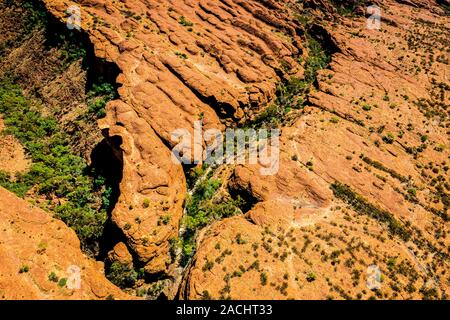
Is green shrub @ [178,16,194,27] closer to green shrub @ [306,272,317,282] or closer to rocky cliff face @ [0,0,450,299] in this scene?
rocky cliff face @ [0,0,450,299]

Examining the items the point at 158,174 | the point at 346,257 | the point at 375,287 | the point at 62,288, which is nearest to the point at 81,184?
the point at 158,174

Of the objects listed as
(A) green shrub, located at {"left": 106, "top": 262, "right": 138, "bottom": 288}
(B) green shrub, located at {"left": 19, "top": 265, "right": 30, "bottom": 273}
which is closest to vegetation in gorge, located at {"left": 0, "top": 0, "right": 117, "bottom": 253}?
(A) green shrub, located at {"left": 106, "top": 262, "right": 138, "bottom": 288}

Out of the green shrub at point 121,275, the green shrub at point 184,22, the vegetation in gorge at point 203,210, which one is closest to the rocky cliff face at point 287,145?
the green shrub at point 184,22

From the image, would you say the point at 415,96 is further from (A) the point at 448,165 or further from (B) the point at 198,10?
(B) the point at 198,10

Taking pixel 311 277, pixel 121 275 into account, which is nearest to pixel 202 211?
pixel 121 275

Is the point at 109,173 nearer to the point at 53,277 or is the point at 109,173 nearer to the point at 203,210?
the point at 203,210

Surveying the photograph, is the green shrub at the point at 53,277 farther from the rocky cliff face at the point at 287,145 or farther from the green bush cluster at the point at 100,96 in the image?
the green bush cluster at the point at 100,96
